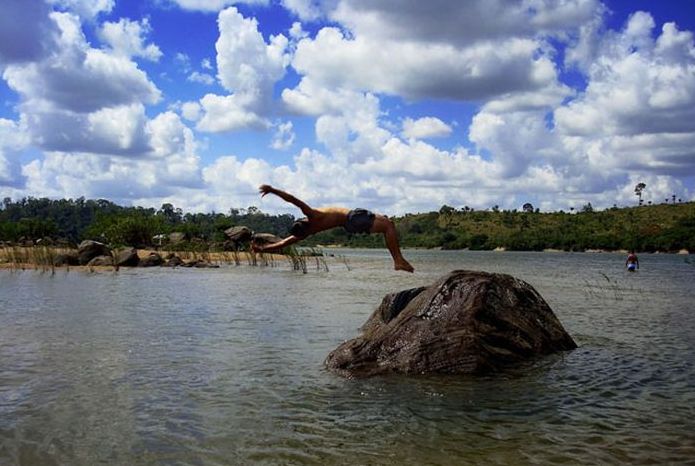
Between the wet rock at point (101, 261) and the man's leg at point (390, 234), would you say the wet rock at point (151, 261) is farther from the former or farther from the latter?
the man's leg at point (390, 234)

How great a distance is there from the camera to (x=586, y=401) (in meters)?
9.52

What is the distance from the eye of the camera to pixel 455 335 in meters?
11.1

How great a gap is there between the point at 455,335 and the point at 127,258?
151 feet

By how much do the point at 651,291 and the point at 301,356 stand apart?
27.5 metres

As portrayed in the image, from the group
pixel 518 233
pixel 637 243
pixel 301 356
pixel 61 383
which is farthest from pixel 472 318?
pixel 518 233

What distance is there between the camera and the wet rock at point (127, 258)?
51019 mm

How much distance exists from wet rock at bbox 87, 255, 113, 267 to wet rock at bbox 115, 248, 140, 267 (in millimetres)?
699

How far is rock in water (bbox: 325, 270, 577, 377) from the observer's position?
10.9 metres

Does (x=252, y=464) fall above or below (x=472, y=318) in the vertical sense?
below

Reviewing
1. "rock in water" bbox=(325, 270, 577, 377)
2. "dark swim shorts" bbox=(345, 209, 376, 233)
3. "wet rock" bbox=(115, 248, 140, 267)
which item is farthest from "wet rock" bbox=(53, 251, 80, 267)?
"dark swim shorts" bbox=(345, 209, 376, 233)

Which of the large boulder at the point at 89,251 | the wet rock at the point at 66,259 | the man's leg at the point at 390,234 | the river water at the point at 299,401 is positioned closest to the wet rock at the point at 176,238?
the large boulder at the point at 89,251

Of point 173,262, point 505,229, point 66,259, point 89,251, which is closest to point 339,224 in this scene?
point 66,259

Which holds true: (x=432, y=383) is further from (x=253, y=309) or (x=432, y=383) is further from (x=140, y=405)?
(x=253, y=309)

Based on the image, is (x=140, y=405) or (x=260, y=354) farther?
(x=260, y=354)
